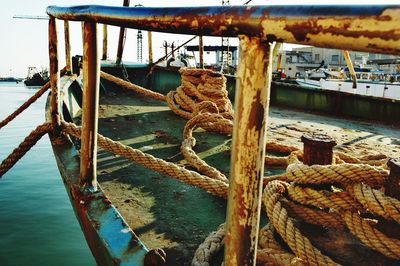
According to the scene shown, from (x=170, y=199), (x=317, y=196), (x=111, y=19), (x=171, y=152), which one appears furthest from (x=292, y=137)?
(x=111, y=19)

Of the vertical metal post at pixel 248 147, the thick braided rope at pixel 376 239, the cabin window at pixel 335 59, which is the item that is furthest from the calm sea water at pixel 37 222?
the cabin window at pixel 335 59

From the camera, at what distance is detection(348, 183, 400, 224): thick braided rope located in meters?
0.98

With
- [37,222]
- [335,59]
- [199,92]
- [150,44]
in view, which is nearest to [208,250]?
[199,92]

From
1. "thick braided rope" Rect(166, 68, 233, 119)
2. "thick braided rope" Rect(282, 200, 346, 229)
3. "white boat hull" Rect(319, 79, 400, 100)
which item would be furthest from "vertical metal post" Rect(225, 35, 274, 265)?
"white boat hull" Rect(319, 79, 400, 100)

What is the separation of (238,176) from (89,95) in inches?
34.9

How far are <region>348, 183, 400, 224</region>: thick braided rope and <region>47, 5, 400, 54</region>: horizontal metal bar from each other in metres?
0.70

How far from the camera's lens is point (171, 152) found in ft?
8.45

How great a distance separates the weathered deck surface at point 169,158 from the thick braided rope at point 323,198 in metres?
0.47

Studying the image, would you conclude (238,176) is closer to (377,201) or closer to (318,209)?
(377,201)

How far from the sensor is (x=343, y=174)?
110 cm

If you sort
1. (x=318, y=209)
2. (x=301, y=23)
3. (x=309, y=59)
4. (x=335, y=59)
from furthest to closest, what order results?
(x=335, y=59)
(x=309, y=59)
(x=318, y=209)
(x=301, y=23)

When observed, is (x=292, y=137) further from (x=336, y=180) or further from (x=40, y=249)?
(x=40, y=249)

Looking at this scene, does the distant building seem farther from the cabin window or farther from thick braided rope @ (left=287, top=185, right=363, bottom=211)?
thick braided rope @ (left=287, top=185, right=363, bottom=211)

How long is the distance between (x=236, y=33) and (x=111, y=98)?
14.7 feet
